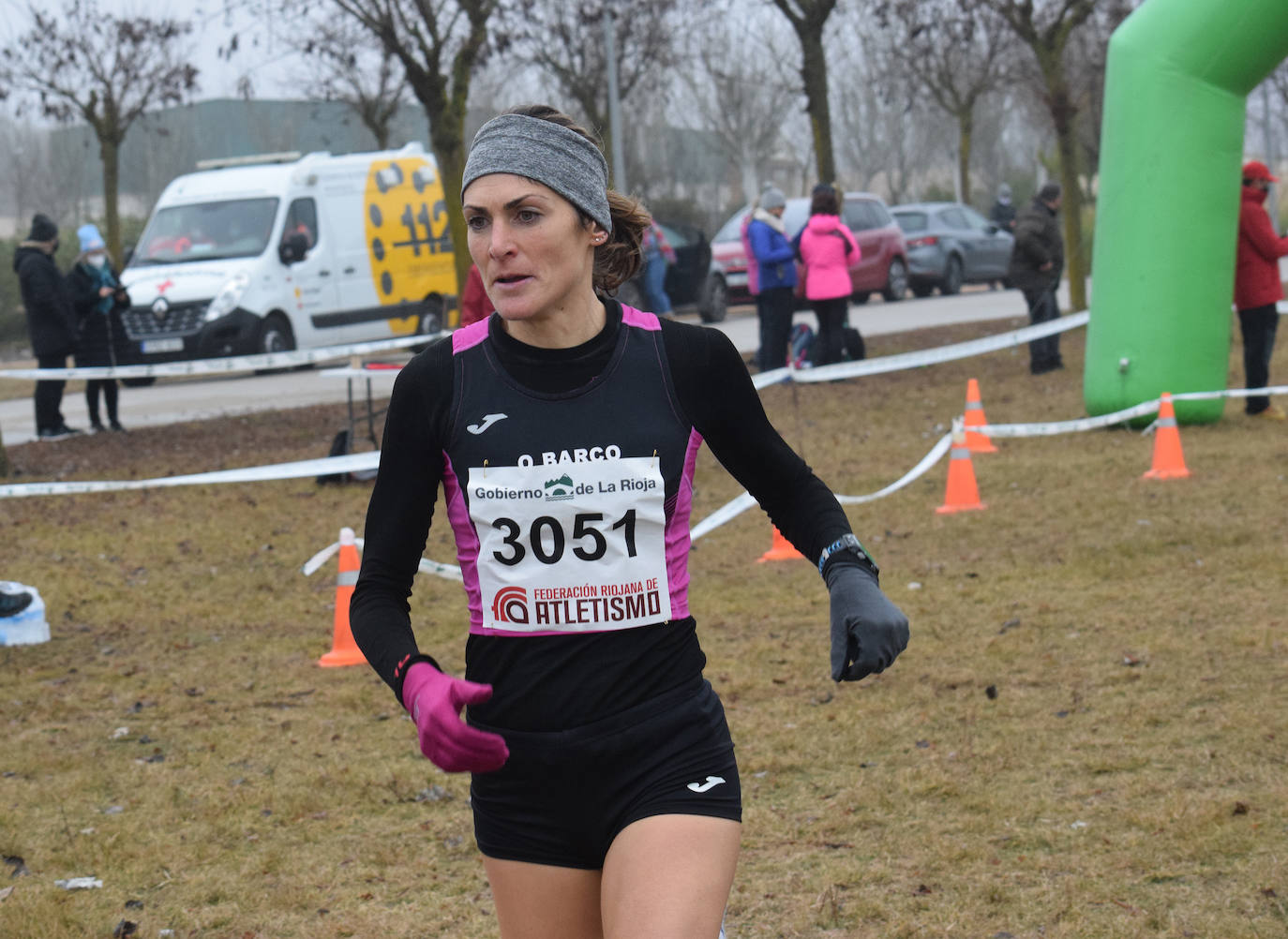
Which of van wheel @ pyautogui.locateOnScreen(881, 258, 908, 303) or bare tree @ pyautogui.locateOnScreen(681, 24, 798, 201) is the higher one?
bare tree @ pyautogui.locateOnScreen(681, 24, 798, 201)

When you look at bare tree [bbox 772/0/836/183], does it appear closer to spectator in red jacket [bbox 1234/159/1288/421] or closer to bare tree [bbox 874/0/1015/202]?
spectator in red jacket [bbox 1234/159/1288/421]

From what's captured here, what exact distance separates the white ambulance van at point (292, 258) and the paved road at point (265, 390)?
62 centimetres

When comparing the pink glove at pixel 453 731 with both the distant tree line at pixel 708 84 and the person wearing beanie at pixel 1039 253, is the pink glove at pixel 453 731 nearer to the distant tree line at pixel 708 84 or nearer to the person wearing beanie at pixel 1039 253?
the distant tree line at pixel 708 84

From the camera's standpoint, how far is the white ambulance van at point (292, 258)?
19438mm

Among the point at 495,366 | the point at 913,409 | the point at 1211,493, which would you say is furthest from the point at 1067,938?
the point at 913,409

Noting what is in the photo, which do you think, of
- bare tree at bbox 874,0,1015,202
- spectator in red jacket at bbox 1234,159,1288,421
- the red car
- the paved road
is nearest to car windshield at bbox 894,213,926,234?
the red car

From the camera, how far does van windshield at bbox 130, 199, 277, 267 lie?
66.1 ft

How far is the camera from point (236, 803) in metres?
5.38

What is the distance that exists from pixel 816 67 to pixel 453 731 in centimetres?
1731

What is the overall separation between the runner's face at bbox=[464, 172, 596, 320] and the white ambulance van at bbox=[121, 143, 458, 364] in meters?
17.3

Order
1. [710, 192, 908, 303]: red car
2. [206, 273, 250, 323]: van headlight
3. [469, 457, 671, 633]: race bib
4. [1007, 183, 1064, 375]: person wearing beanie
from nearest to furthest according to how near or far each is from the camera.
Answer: [469, 457, 671, 633]: race bib
[1007, 183, 1064, 375]: person wearing beanie
[206, 273, 250, 323]: van headlight
[710, 192, 908, 303]: red car

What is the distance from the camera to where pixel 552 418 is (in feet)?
8.58

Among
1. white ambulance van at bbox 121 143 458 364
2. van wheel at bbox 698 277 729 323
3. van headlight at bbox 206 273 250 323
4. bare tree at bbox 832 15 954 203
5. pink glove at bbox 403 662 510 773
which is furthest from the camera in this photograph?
bare tree at bbox 832 15 954 203

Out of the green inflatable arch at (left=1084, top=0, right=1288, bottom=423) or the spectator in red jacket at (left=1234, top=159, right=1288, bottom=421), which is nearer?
the green inflatable arch at (left=1084, top=0, right=1288, bottom=423)
